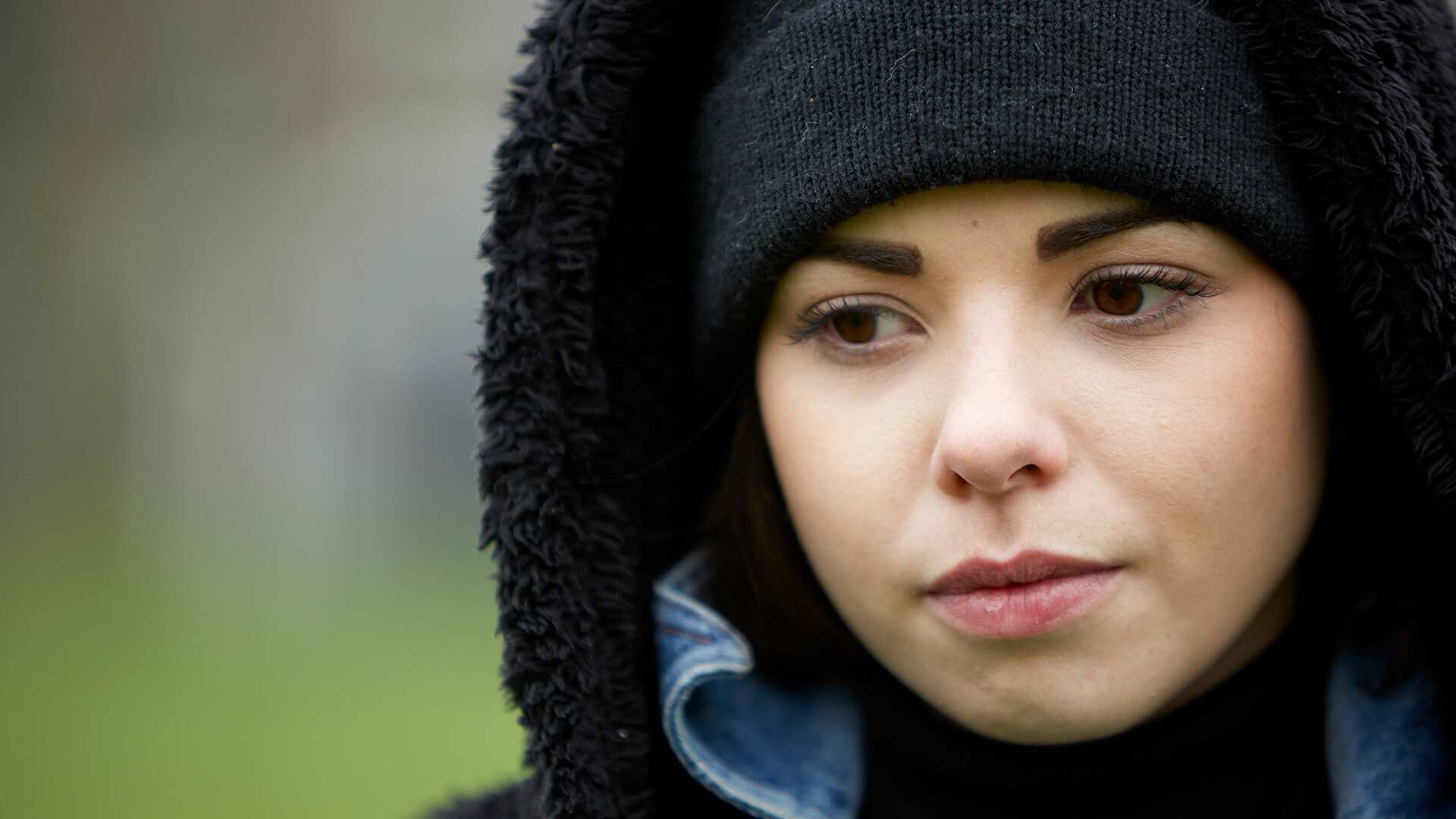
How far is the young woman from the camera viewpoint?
1.36 m

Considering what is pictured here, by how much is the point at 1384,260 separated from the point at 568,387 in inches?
35.7

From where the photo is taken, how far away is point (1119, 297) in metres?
1.40

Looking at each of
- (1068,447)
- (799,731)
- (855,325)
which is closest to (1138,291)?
(1068,447)

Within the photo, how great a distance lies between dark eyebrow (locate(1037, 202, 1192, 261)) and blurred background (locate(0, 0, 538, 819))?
15.6 feet

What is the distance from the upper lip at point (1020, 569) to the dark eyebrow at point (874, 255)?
32cm

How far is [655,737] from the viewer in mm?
1715

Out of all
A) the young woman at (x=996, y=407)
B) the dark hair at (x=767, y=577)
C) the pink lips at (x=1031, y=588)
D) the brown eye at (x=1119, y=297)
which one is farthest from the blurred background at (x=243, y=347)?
the brown eye at (x=1119, y=297)

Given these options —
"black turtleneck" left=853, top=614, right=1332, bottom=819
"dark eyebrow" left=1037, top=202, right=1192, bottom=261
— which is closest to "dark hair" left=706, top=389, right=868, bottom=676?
"black turtleneck" left=853, top=614, right=1332, bottom=819

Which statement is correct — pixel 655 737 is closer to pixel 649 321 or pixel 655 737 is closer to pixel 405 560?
pixel 649 321

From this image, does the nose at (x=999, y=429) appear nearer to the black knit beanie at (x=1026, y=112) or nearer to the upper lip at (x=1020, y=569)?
the upper lip at (x=1020, y=569)

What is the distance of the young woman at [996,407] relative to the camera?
136 centimetres

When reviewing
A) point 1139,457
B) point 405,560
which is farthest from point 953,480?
point 405,560

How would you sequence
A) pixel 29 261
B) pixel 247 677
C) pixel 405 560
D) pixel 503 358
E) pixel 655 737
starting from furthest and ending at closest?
pixel 29 261 < pixel 405 560 < pixel 247 677 < pixel 655 737 < pixel 503 358

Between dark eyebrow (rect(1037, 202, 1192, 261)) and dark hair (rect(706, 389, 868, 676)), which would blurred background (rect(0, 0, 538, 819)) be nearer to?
dark hair (rect(706, 389, 868, 676))
